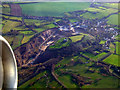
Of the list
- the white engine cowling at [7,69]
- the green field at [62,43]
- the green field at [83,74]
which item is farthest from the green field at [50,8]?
the white engine cowling at [7,69]

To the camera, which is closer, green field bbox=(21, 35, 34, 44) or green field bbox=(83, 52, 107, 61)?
green field bbox=(83, 52, 107, 61)

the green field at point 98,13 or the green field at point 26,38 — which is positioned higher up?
the green field at point 98,13

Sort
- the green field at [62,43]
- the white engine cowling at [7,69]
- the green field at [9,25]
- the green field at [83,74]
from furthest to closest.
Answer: the green field at [9,25]
the green field at [62,43]
the green field at [83,74]
the white engine cowling at [7,69]

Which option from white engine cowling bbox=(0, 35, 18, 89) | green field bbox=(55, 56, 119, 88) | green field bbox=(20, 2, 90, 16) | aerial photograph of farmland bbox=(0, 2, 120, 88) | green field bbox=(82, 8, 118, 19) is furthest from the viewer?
green field bbox=(82, 8, 118, 19)

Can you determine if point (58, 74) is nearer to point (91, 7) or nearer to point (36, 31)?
point (36, 31)

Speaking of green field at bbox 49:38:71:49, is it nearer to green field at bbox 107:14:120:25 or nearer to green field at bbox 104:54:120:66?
green field at bbox 104:54:120:66

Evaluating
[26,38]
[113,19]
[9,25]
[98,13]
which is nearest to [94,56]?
[26,38]

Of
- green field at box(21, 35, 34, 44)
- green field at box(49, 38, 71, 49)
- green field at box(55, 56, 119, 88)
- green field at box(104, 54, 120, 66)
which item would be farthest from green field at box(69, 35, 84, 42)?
green field at box(21, 35, 34, 44)

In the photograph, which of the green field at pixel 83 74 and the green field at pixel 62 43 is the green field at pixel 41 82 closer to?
the green field at pixel 83 74
